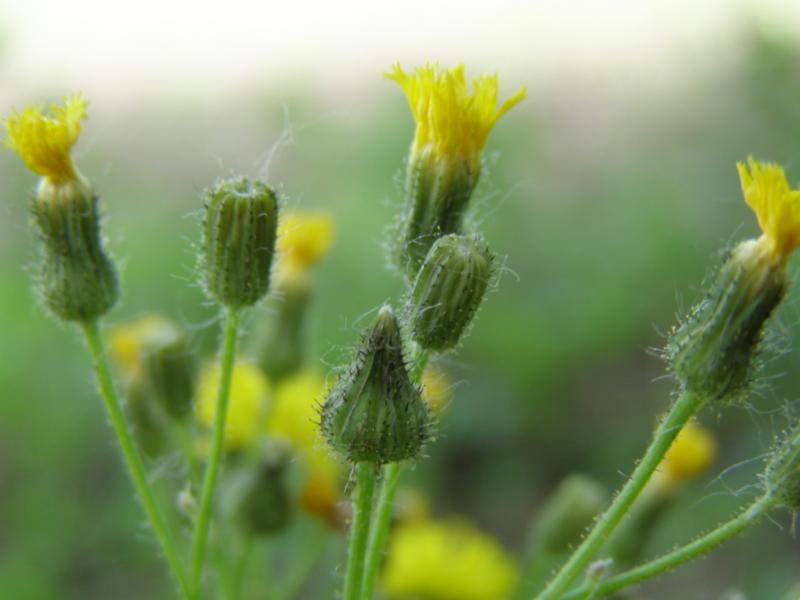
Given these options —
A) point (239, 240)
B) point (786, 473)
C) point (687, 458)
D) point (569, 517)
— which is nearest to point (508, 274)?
point (687, 458)

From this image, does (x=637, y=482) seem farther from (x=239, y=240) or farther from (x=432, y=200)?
(x=239, y=240)

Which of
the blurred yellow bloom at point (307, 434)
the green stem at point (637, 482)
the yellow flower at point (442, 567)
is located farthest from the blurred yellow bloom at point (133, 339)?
the green stem at point (637, 482)

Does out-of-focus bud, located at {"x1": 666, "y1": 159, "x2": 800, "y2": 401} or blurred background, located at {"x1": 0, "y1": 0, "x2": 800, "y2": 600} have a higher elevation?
blurred background, located at {"x1": 0, "y1": 0, "x2": 800, "y2": 600}

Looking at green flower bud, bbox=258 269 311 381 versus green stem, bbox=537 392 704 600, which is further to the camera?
green flower bud, bbox=258 269 311 381

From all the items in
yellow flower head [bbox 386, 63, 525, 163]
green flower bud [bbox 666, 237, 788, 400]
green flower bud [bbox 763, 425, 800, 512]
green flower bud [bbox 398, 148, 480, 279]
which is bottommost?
green flower bud [bbox 763, 425, 800, 512]

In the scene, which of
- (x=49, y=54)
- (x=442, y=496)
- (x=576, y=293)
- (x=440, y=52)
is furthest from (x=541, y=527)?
(x=49, y=54)

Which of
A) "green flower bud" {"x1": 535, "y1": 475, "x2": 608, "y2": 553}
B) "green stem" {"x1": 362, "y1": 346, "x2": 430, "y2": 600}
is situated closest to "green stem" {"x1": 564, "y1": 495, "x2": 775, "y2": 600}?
"green stem" {"x1": 362, "y1": 346, "x2": 430, "y2": 600}

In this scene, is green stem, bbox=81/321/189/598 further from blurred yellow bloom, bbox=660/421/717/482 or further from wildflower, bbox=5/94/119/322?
blurred yellow bloom, bbox=660/421/717/482
